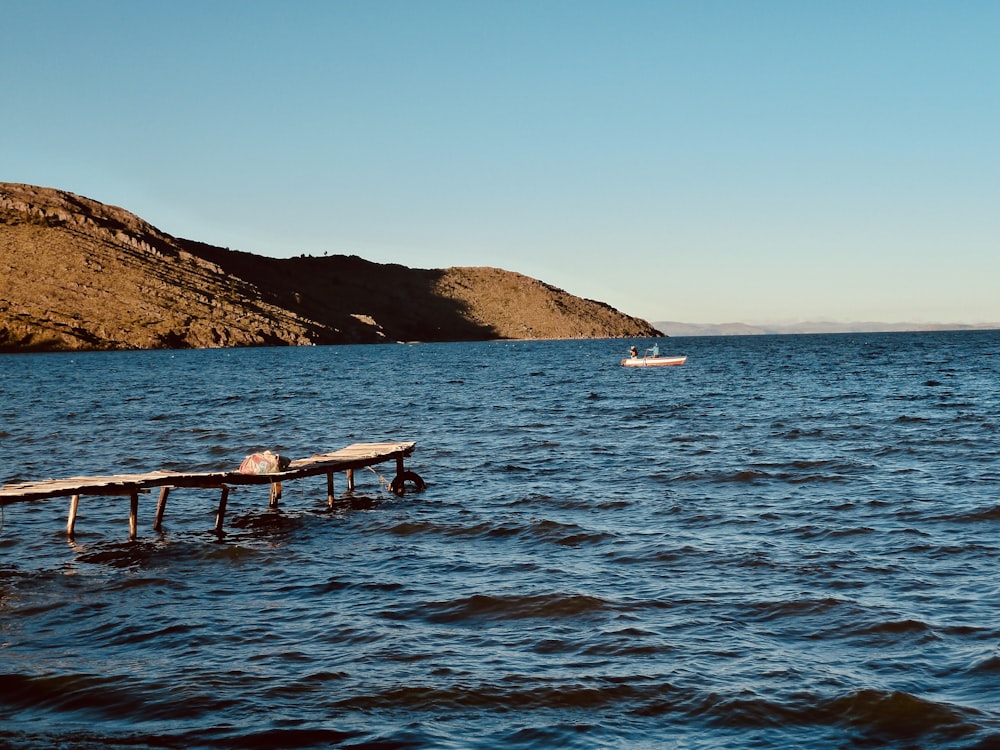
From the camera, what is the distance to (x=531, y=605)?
11.8 metres

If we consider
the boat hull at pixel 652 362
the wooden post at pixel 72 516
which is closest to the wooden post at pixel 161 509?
the wooden post at pixel 72 516

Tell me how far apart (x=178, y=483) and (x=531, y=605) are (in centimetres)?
845

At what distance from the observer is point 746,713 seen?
839cm

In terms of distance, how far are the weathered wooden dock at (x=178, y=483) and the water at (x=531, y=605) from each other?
495 millimetres

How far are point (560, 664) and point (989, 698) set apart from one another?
3.97m

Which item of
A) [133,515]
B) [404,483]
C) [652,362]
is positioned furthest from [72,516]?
[652,362]

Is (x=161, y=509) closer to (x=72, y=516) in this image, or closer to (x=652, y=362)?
(x=72, y=516)

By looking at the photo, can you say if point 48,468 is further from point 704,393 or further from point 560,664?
point 704,393

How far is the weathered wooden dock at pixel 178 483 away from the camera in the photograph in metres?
15.6

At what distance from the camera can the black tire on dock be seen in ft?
71.4

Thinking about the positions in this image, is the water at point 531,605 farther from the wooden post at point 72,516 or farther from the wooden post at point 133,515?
the wooden post at point 133,515

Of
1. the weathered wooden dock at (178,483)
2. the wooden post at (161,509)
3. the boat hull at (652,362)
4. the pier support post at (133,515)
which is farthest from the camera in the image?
the boat hull at (652,362)

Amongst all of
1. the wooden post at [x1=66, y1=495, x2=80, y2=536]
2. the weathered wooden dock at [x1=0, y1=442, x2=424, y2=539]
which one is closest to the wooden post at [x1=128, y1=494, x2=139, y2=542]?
the weathered wooden dock at [x1=0, y1=442, x2=424, y2=539]

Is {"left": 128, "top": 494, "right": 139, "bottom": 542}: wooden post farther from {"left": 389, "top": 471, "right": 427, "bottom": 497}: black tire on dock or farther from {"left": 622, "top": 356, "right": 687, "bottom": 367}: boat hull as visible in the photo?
{"left": 622, "top": 356, "right": 687, "bottom": 367}: boat hull
